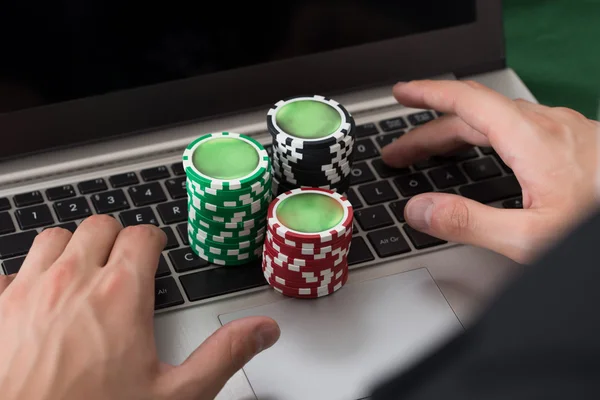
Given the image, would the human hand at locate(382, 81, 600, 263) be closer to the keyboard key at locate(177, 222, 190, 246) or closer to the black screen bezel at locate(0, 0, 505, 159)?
the black screen bezel at locate(0, 0, 505, 159)

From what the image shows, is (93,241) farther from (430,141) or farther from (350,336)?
(430,141)

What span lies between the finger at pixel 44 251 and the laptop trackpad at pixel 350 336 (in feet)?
0.65

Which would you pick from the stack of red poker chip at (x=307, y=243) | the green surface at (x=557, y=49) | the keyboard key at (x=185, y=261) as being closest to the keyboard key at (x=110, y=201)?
the keyboard key at (x=185, y=261)

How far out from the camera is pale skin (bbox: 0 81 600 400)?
0.72 meters

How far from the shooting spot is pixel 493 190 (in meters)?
1.02

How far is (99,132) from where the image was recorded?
1.03 meters

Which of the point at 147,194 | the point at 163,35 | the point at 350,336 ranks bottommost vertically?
the point at 350,336

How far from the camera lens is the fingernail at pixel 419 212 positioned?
0.91 metres

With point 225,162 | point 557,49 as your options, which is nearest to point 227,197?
point 225,162

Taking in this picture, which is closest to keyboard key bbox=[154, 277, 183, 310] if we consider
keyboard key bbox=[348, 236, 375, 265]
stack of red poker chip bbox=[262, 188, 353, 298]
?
stack of red poker chip bbox=[262, 188, 353, 298]

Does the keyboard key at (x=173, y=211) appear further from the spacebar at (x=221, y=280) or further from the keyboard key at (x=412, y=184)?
the keyboard key at (x=412, y=184)

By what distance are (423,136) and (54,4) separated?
492mm

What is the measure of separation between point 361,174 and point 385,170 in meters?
0.03

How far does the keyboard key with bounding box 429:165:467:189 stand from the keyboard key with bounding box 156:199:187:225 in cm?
33
